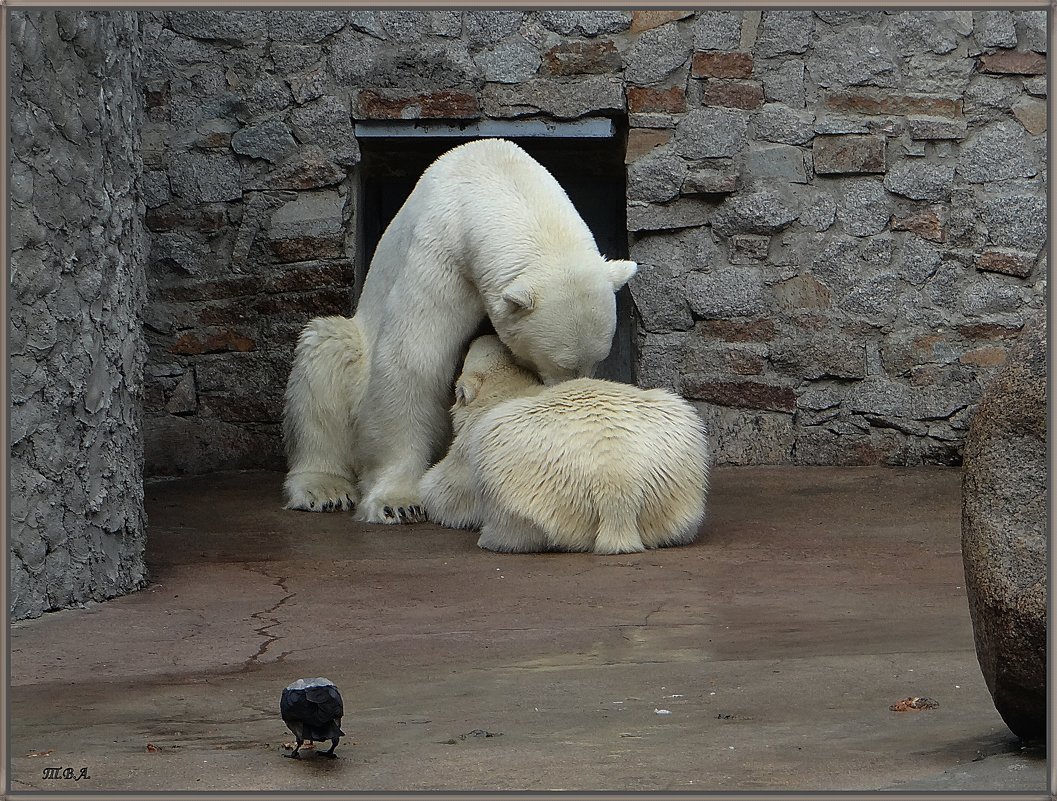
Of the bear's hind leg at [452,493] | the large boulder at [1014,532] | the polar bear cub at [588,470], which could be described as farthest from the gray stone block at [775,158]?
the large boulder at [1014,532]

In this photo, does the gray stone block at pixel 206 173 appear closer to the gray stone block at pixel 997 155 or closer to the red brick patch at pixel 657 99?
the red brick patch at pixel 657 99

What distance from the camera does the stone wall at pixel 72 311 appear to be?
3.93 m

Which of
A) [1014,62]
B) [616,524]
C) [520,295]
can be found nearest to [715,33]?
[1014,62]

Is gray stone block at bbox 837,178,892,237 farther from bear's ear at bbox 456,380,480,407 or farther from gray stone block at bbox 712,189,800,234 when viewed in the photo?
bear's ear at bbox 456,380,480,407

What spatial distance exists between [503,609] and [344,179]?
3487 mm

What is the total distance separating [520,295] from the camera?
5543 mm

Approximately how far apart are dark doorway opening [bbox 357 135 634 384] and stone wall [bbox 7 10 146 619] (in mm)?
2990

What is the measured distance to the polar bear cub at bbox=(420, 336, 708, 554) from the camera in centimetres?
505

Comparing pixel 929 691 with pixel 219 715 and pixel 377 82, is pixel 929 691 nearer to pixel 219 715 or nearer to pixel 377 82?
pixel 219 715

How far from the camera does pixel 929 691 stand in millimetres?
3023

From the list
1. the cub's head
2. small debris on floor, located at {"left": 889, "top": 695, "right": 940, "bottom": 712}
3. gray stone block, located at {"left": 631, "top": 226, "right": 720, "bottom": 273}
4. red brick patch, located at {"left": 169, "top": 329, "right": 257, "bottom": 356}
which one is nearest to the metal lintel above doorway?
gray stone block, located at {"left": 631, "top": 226, "right": 720, "bottom": 273}

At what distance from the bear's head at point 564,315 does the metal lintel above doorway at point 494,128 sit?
1.68 m

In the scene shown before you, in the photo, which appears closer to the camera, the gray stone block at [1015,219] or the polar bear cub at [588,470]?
the polar bear cub at [588,470]

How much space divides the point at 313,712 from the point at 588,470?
255cm
